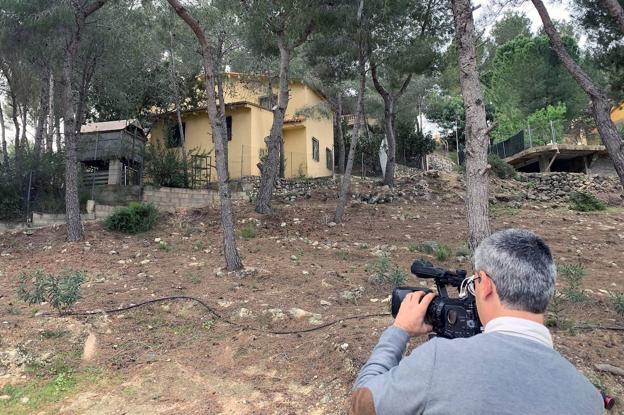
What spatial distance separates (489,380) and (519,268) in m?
0.36

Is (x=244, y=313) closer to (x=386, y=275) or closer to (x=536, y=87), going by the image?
(x=386, y=275)

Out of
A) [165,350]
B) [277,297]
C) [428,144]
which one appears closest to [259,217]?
[277,297]

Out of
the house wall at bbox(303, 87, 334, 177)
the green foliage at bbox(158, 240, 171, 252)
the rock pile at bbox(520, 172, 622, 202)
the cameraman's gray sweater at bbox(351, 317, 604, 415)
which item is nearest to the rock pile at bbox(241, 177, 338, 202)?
the house wall at bbox(303, 87, 334, 177)

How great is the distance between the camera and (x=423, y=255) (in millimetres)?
A: 9195

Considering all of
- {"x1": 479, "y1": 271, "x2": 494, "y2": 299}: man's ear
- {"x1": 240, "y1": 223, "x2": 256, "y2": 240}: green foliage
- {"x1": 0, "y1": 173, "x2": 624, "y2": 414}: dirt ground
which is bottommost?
{"x1": 0, "y1": 173, "x2": 624, "y2": 414}: dirt ground

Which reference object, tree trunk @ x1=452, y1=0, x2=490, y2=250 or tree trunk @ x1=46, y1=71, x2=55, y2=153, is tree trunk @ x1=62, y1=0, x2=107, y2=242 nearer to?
tree trunk @ x1=46, y1=71, x2=55, y2=153

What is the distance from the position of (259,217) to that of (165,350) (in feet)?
24.0

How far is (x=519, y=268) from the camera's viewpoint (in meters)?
1.47

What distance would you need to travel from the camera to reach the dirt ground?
13.5 feet

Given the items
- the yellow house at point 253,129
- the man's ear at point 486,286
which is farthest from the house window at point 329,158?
the man's ear at point 486,286

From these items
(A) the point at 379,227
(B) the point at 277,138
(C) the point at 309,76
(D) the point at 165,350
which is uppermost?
(C) the point at 309,76

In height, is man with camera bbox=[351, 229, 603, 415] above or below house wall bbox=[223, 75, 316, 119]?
below

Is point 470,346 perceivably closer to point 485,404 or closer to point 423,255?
point 485,404

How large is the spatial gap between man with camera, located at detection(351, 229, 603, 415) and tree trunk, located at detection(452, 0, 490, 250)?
13.5 feet
